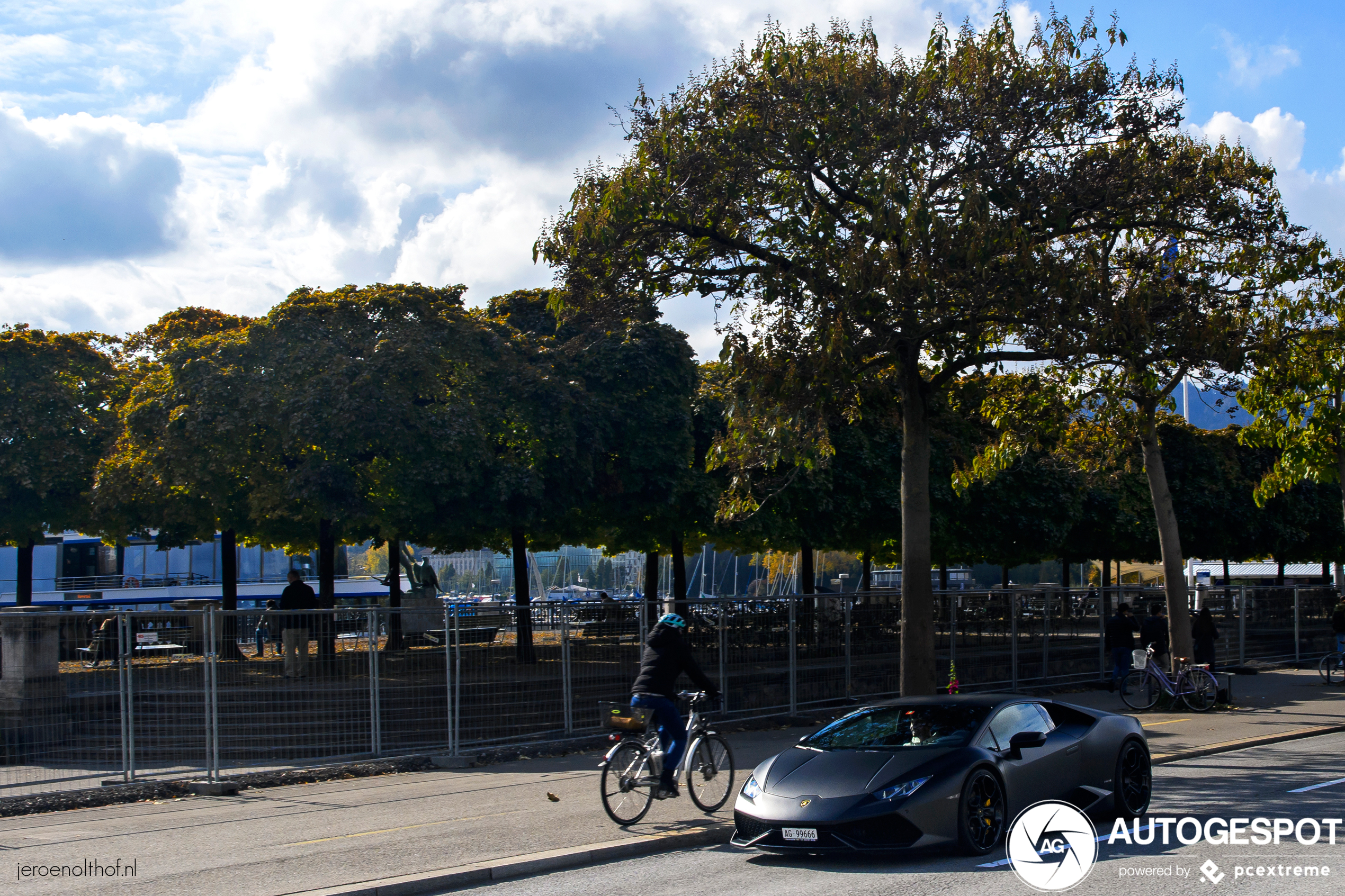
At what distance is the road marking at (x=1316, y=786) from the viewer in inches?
432

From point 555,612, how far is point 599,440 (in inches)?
302

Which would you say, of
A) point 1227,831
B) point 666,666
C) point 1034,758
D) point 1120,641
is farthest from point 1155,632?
point 666,666

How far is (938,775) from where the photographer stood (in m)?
8.11

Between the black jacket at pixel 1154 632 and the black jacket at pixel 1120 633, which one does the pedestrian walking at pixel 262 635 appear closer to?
the black jacket at pixel 1154 632

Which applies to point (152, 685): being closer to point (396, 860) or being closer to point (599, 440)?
point (396, 860)

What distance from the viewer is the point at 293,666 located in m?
13.1

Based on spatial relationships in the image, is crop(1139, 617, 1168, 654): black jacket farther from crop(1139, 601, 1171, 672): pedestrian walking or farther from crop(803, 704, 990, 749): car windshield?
A: crop(803, 704, 990, 749): car windshield

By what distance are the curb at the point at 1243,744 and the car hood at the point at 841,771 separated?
552cm

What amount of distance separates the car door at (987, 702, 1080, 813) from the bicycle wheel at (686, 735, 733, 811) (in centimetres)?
247

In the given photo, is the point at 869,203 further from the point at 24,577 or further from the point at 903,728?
the point at 24,577

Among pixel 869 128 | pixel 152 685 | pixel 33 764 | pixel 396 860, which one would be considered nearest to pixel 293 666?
pixel 152 685

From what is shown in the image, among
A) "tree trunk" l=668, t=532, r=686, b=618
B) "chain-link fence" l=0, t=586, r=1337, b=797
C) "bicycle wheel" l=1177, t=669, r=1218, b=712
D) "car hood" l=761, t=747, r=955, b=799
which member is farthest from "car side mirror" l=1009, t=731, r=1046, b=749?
"tree trunk" l=668, t=532, r=686, b=618

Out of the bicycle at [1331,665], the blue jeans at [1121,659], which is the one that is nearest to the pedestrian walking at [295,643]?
the blue jeans at [1121,659]

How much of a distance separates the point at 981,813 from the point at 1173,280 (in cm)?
940
